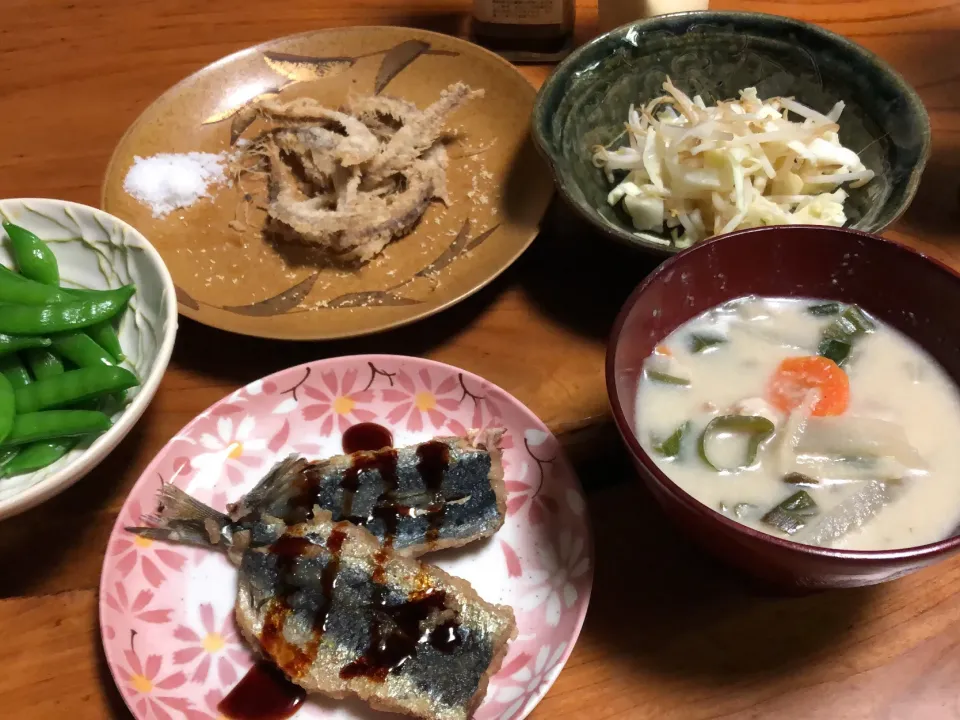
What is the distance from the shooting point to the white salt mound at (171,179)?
1509mm

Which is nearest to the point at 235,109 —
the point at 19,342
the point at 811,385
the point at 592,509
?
the point at 19,342

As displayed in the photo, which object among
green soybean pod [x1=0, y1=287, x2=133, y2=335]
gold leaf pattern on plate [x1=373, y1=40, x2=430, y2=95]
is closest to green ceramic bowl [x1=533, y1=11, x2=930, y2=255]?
gold leaf pattern on plate [x1=373, y1=40, x2=430, y2=95]

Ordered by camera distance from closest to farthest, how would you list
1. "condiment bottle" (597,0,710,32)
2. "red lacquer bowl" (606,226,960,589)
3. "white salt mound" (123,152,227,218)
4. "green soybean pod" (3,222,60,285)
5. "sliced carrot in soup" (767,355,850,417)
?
"red lacquer bowl" (606,226,960,589)
"sliced carrot in soup" (767,355,850,417)
"green soybean pod" (3,222,60,285)
"white salt mound" (123,152,227,218)
"condiment bottle" (597,0,710,32)

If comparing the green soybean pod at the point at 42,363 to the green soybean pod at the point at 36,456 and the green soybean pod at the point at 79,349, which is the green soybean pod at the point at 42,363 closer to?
the green soybean pod at the point at 79,349

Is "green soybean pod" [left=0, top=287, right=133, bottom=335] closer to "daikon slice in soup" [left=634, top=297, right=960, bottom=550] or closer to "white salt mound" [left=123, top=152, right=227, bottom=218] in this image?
"white salt mound" [left=123, top=152, right=227, bottom=218]

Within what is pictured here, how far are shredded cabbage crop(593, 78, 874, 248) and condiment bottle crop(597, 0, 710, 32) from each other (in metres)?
0.42

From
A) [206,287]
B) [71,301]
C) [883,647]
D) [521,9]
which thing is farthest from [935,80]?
[71,301]

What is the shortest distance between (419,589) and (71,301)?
726 millimetres

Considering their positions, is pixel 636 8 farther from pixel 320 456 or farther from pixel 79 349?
pixel 79 349

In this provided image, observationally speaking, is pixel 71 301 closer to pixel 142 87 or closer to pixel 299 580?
pixel 299 580

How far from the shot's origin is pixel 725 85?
1.53 meters

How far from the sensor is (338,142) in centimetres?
157

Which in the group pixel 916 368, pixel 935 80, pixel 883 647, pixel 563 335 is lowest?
pixel 883 647

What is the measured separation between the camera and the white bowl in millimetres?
1057
